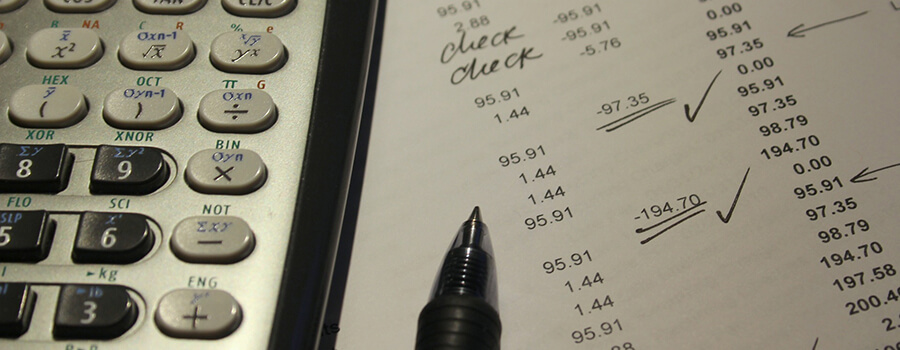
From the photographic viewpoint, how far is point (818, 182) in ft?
0.96

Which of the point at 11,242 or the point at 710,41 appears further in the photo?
the point at 710,41

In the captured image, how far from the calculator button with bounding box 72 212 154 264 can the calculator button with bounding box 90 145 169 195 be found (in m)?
0.01

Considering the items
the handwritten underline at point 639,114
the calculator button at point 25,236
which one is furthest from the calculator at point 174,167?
the handwritten underline at point 639,114

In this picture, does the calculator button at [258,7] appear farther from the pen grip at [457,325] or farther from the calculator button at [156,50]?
the pen grip at [457,325]

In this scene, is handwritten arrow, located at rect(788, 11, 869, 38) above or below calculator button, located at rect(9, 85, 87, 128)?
above

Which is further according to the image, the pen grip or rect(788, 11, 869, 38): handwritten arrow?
rect(788, 11, 869, 38): handwritten arrow

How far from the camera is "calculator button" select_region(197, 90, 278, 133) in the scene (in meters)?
0.27

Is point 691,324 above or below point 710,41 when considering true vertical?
below

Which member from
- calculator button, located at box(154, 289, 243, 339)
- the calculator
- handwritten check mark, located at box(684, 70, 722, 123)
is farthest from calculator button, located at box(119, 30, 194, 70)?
handwritten check mark, located at box(684, 70, 722, 123)

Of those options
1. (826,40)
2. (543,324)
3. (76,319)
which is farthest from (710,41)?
(76,319)

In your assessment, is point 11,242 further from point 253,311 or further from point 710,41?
point 710,41

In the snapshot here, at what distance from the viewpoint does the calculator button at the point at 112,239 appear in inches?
9.4

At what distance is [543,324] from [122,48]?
0.20 meters

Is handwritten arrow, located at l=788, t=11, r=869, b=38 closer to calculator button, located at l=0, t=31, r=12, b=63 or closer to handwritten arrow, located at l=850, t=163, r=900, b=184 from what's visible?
handwritten arrow, located at l=850, t=163, r=900, b=184
